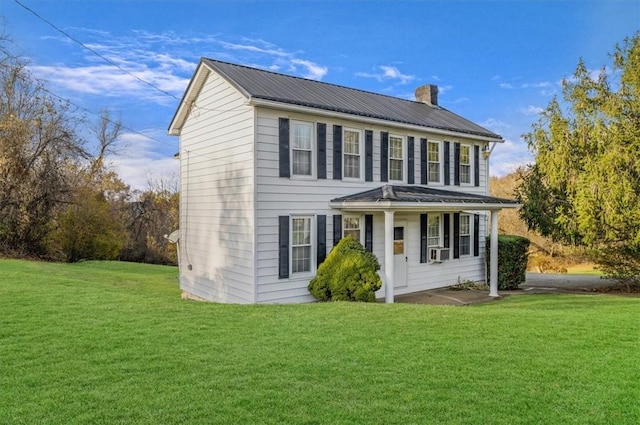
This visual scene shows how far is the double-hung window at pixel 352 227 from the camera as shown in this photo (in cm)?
1202

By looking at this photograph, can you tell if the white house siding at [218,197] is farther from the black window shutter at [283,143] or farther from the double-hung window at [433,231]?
the double-hung window at [433,231]

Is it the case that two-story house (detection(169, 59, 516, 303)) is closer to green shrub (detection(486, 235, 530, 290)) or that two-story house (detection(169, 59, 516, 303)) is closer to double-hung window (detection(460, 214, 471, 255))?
double-hung window (detection(460, 214, 471, 255))

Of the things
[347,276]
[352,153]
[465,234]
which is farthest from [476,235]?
[347,276]

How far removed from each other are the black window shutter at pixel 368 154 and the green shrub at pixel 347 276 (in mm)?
2346

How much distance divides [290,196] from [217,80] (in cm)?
399

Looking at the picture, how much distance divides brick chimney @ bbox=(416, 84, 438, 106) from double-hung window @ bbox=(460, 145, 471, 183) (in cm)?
289

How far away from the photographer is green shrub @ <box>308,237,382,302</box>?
10.4 meters

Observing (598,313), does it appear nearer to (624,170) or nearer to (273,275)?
(624,170)

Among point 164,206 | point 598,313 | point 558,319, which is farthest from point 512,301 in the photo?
point 164,206

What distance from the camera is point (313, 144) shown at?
11336 mm

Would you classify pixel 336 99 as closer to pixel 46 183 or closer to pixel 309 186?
pixel 309 186

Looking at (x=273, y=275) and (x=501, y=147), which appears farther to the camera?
(x=501, y=147)

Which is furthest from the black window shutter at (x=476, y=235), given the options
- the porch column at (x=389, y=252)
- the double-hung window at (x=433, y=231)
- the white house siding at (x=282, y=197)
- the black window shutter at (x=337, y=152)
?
the black window shutter at (x=337, y=152)

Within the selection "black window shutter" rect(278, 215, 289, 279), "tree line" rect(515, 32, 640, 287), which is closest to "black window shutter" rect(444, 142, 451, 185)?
"tree line" rect(515, 32, 640, 287)
